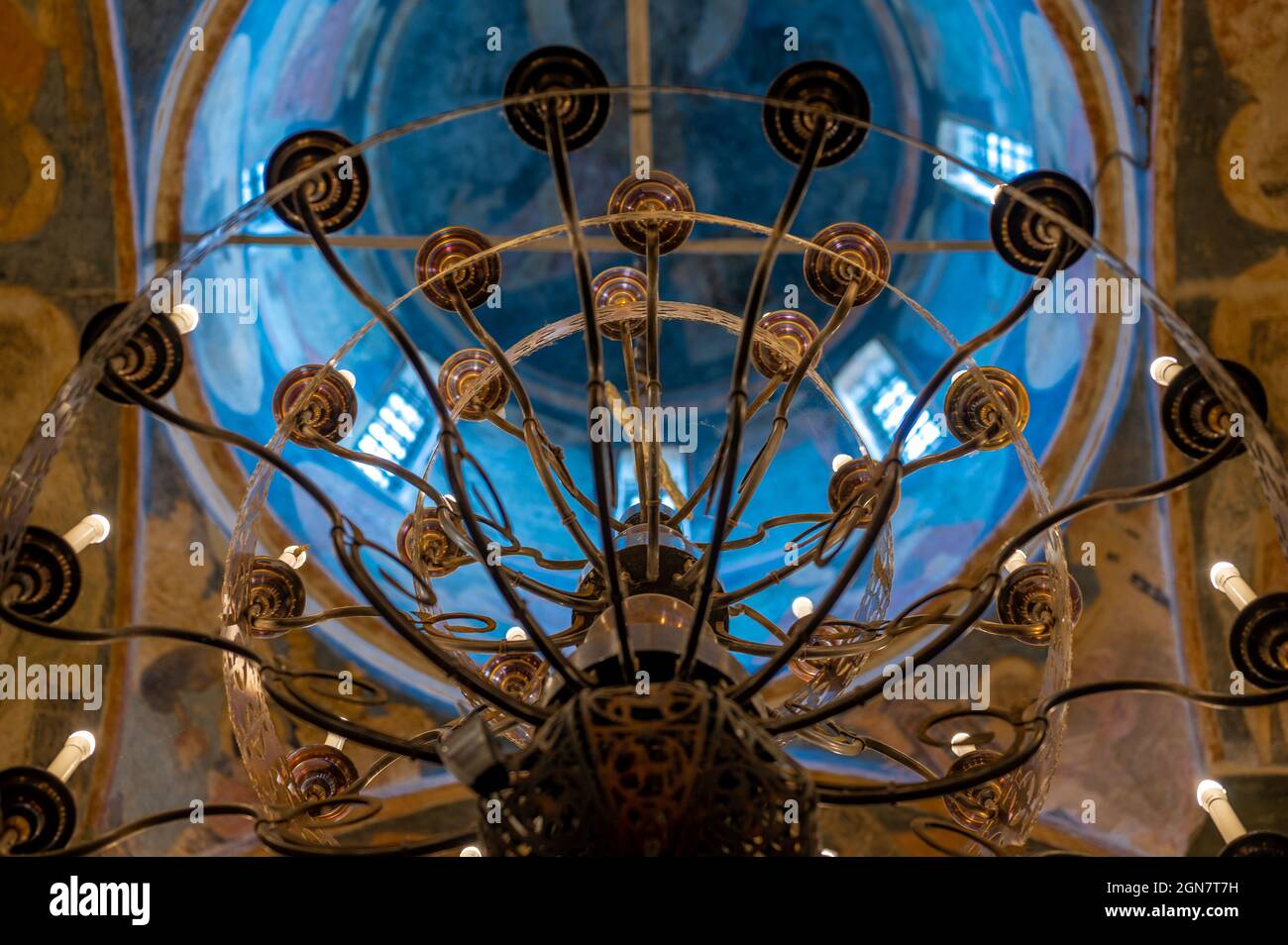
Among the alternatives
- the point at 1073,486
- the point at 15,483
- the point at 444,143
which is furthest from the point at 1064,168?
the point at 15,483

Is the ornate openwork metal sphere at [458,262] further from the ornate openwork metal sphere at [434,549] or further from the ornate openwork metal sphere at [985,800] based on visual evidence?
the ornate openwork metal sphere at [985,800]

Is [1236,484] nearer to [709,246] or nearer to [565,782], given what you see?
[709,246]

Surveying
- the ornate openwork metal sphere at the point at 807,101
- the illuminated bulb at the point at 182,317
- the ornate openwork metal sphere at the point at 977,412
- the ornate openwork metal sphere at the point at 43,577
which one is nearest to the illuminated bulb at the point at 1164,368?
the ornate openwork metal sphere at the point at 977,412

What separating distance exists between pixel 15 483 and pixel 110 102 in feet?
15.2

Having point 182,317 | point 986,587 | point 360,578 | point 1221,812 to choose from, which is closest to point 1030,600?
point 1221,812

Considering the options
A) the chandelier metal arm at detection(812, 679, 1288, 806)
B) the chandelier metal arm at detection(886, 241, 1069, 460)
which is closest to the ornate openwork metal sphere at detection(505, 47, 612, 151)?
the chandelier metal arm at detection(886, 241, 1069, 460)

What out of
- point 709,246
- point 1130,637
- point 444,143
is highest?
point 444,143

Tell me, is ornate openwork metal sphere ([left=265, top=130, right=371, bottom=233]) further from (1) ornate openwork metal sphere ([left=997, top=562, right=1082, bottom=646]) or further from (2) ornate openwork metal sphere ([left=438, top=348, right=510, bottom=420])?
(1) ornate openwork metal sphere ([left=997, top=562, right=1082, bottom=646])

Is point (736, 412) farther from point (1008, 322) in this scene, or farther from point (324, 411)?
point (324, 411)

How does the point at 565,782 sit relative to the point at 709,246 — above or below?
below

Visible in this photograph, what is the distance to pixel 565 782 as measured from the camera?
2.34 m

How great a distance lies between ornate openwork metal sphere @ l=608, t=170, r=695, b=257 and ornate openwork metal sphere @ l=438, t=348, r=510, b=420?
0.81 m

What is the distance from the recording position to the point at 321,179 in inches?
125

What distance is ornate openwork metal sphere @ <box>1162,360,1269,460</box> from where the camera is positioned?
302cm
